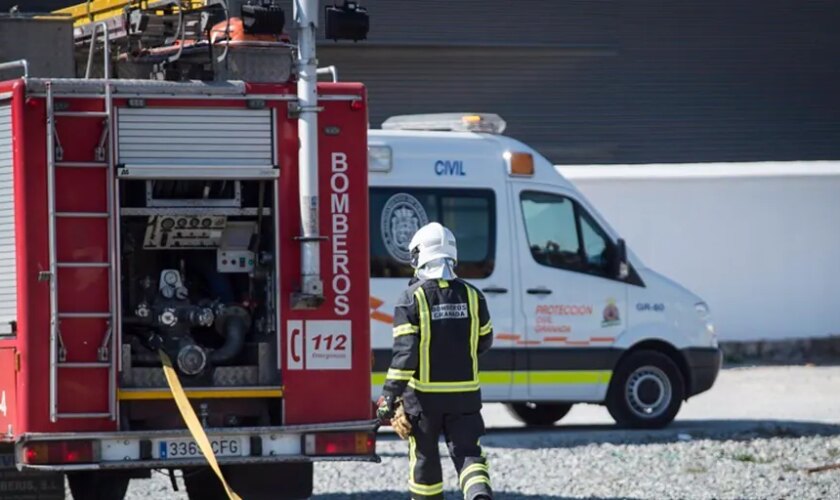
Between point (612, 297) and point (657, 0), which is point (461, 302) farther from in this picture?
point (657, 0)

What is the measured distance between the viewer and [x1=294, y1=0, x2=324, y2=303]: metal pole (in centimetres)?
880

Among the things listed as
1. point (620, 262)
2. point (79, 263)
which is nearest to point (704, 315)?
point (620, 262)

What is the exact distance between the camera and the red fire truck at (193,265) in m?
8.44

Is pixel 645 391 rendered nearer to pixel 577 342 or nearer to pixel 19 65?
pixel 577 342

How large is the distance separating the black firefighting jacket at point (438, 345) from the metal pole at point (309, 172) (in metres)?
0.57

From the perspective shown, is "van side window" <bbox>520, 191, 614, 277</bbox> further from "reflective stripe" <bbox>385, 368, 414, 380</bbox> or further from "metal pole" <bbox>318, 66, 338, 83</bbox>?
"reflective stripe" <bbox>385, 368, 414, 380</bbox>

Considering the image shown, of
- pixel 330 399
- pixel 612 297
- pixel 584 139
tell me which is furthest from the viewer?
pixel 584 139

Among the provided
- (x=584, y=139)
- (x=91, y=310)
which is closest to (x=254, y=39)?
(x=91, y=310)

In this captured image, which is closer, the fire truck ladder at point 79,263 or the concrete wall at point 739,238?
the fire truck ladder at point 79,263

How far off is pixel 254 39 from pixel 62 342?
2012 mm

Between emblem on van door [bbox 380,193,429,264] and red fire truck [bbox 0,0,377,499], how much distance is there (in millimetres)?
4393

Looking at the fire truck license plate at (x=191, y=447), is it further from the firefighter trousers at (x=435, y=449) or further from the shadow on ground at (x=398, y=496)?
the shadow on ground at (x=398, y=496)

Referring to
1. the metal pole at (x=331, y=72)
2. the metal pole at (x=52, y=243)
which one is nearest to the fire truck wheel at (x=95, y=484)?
the metal pole at (x=52, y=243)

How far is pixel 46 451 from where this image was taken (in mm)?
8438
